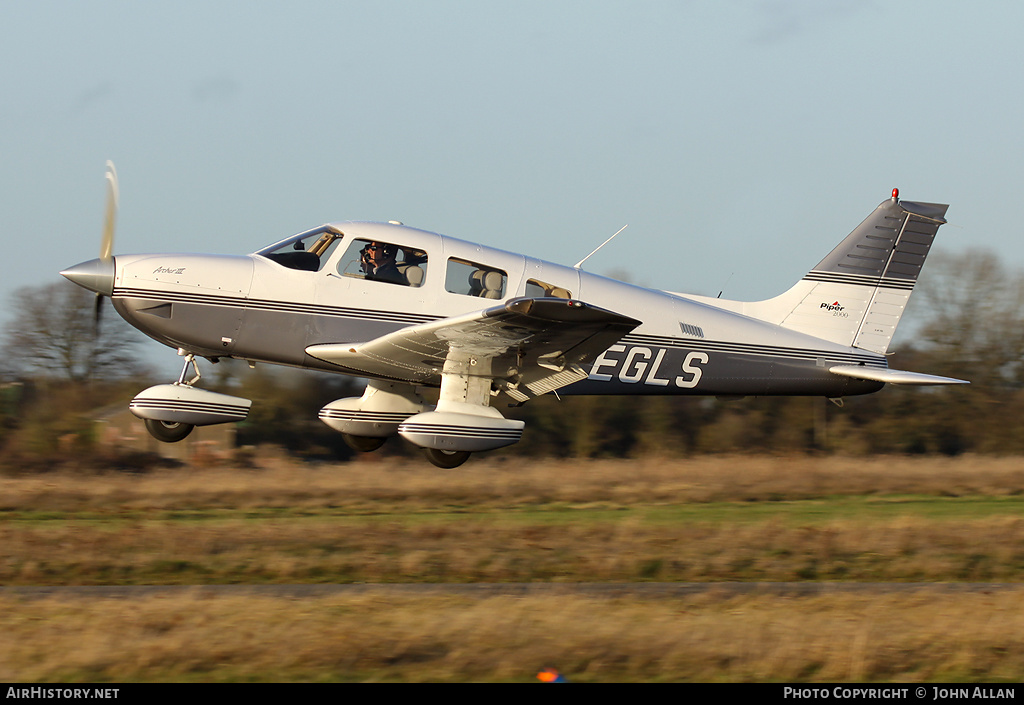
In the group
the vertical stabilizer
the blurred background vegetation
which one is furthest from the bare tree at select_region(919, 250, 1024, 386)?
the vertical stabilizer

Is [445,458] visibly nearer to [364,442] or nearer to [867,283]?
[364,442]

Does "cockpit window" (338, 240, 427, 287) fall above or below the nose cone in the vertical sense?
above

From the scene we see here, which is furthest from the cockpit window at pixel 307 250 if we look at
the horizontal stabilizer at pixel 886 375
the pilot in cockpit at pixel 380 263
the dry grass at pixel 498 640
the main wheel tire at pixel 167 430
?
the horizontal stabilizer at pixel 886 375

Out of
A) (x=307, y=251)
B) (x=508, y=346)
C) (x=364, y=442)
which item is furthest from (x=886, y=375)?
(x=307, y=251)

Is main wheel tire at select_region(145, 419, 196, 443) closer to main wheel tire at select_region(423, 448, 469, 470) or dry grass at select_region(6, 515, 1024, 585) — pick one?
dry grass at select_region(6, 515, 1024, 585)

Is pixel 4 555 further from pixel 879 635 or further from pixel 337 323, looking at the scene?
pixel 879 635

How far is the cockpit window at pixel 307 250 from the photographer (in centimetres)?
965

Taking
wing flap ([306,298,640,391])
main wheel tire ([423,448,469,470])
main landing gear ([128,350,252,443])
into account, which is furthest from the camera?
main wheel tire ([423,448,469,470])

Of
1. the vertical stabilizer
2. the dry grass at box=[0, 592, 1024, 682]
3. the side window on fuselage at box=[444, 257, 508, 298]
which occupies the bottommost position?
the dry grass at box=[0, 592, 1024, 682]

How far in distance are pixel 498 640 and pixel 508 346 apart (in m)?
3.80

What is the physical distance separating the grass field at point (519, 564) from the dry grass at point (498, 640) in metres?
0.02

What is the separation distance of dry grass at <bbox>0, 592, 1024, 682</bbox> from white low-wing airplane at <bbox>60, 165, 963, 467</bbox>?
2672mm

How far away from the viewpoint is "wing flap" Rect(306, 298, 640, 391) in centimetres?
814
